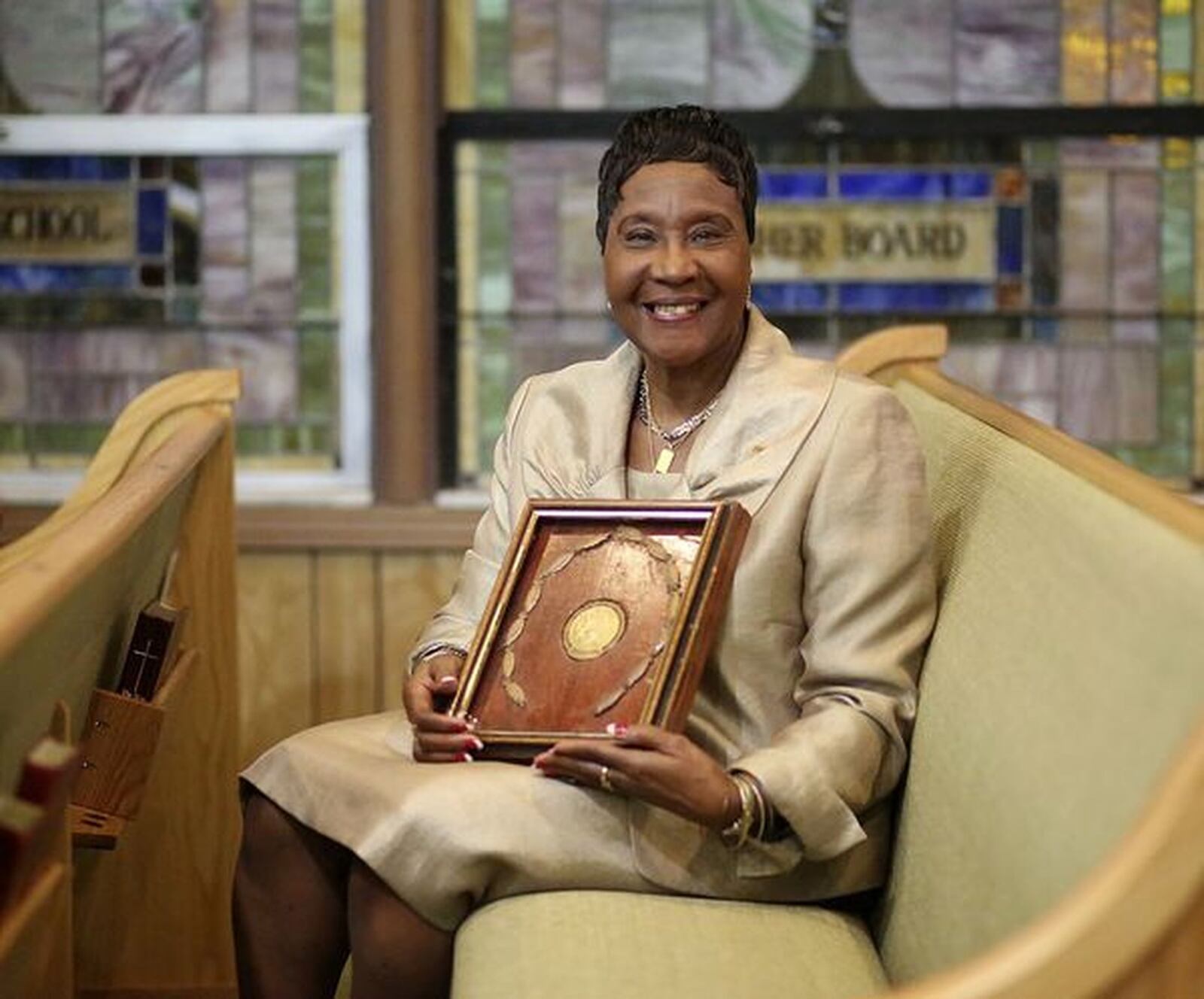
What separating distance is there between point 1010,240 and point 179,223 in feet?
5.51

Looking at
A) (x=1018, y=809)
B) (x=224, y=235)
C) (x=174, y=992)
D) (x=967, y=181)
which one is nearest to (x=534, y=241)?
(x=224, y=235)

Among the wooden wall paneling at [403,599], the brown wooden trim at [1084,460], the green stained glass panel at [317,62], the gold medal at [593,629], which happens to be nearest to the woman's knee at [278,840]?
the gold medal at [593,629]

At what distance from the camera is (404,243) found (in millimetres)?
4656

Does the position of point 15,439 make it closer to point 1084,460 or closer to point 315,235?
point 315,235

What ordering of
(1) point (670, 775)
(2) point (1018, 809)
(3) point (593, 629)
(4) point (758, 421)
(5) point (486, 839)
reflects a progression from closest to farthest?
(2) point (1018, 809), (1) point (670, 775), (5) point (486, 839), (3) point (593, 629), (4) point (758, 421)

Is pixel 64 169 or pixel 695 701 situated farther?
pixel 64 169

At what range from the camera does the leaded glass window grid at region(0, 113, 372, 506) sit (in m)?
4.68

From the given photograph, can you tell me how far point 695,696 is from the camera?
8.38 ft

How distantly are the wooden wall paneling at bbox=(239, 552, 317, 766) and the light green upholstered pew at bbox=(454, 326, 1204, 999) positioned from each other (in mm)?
2065

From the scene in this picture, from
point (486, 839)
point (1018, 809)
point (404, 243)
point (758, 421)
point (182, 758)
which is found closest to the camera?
point (1018, 809)

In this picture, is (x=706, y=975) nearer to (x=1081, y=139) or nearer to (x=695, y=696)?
(x=695, y=696)

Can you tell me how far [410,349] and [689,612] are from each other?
7.46ft

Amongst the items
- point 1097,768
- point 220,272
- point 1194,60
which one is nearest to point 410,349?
point 220,272

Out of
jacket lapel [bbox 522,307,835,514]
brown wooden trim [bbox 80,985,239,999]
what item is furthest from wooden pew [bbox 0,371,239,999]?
jacket lapel [bbox 522,307,835,514]
